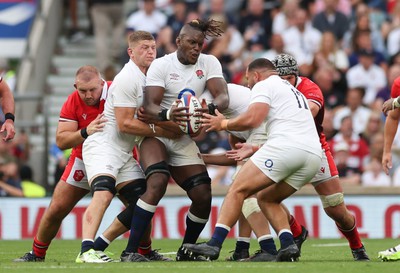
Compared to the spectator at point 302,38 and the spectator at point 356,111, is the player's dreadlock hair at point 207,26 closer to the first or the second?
the spectator at point 356,111

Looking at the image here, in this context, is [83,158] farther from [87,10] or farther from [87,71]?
[87,10]

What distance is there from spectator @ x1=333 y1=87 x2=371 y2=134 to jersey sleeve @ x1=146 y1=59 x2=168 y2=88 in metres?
8.31

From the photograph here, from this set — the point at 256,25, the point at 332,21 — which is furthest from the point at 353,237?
the point at 256,25

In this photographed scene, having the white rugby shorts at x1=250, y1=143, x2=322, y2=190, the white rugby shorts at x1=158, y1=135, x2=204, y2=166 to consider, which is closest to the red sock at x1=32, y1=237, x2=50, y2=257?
the white rugby shorts at x1=158, y1=135, x2=204, y2=166

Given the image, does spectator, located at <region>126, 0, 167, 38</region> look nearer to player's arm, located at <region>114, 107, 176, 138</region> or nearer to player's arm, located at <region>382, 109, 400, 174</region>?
player's arm, located at <region>114, 107, 176, 138</region>

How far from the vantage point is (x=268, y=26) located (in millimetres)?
22781

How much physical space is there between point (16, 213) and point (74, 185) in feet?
21.1

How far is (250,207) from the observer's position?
41.0 feet

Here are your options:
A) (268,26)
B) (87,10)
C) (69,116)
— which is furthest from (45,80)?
(69,116)

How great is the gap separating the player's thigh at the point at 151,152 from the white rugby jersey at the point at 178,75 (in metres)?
0.38

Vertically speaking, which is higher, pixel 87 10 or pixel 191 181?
pixel 87 10

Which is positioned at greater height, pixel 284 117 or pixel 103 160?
pixel 284 117

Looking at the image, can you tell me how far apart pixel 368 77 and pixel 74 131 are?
940 centimetres

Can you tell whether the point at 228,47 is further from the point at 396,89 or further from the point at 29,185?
the point at 396,89
